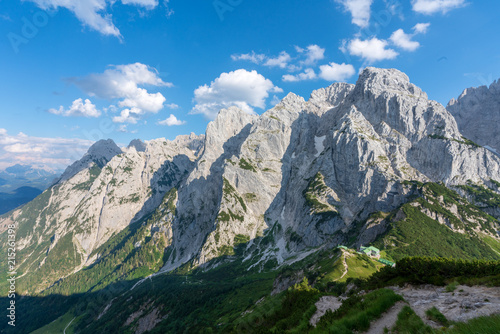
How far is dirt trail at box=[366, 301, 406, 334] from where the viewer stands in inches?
554

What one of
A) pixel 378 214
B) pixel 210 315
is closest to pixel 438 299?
pixel 210 315

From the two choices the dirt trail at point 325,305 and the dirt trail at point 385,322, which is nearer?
the dirt trail at point 385,322

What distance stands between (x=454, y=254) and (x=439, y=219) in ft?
148

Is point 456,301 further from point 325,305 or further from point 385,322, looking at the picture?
point 325,305

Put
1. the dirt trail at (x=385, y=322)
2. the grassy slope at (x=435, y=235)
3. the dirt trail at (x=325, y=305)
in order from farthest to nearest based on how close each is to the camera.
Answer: the grassy slope at (x=435, y=235) < the dirt trail at (x=325, y=305) < the dirt trail at (x=385, y=322)

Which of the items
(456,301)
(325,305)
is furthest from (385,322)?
(325,305)

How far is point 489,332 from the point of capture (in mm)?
6035

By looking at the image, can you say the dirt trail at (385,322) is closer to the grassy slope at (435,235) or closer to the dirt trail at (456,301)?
the dirt trail at (456,301)

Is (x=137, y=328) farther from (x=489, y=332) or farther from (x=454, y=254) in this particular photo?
(x=454, y=254)

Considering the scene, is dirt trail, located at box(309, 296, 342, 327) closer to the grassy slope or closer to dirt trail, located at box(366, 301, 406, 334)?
dirt trail, located at box(366, 301, 406, 334)

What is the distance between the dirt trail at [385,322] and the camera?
14.1m

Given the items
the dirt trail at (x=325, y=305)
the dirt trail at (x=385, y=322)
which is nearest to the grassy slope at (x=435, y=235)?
the dirt trail at (x=325, y=305)

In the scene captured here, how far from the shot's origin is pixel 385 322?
48.4ft

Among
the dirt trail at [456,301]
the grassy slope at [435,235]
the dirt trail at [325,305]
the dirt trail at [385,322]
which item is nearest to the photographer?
the dirt trail at [456,301]
